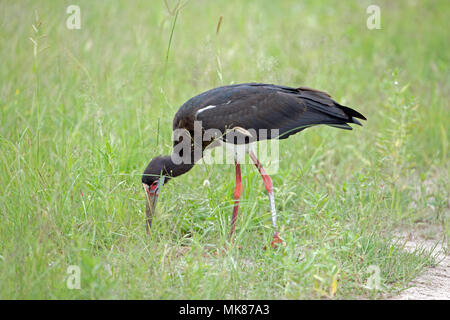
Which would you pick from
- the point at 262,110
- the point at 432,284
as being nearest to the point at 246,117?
the point at 262,110

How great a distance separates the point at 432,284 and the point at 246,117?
190 cm

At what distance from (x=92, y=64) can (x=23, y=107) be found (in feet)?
4.44

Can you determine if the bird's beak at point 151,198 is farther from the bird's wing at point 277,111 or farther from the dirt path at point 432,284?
the dirt path at point 432,284

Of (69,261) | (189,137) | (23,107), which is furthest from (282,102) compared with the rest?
(23,107)

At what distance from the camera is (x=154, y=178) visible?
4336 millimetres

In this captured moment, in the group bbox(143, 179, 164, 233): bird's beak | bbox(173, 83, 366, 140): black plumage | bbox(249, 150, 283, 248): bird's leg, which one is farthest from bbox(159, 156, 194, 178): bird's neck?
bbox(249, 150, 283, 248): bird's leg

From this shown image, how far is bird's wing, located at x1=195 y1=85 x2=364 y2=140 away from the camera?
456 cm

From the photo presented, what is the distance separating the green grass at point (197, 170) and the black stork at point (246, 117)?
181 millimetres

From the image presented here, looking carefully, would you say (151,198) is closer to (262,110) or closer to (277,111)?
(262,110)

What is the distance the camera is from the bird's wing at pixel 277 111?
180 inches

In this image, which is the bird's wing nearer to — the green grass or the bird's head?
the green grass

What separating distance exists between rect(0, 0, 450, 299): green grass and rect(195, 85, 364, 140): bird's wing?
1.07 feet

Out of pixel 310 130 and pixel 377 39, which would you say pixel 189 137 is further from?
pixel 377 39
